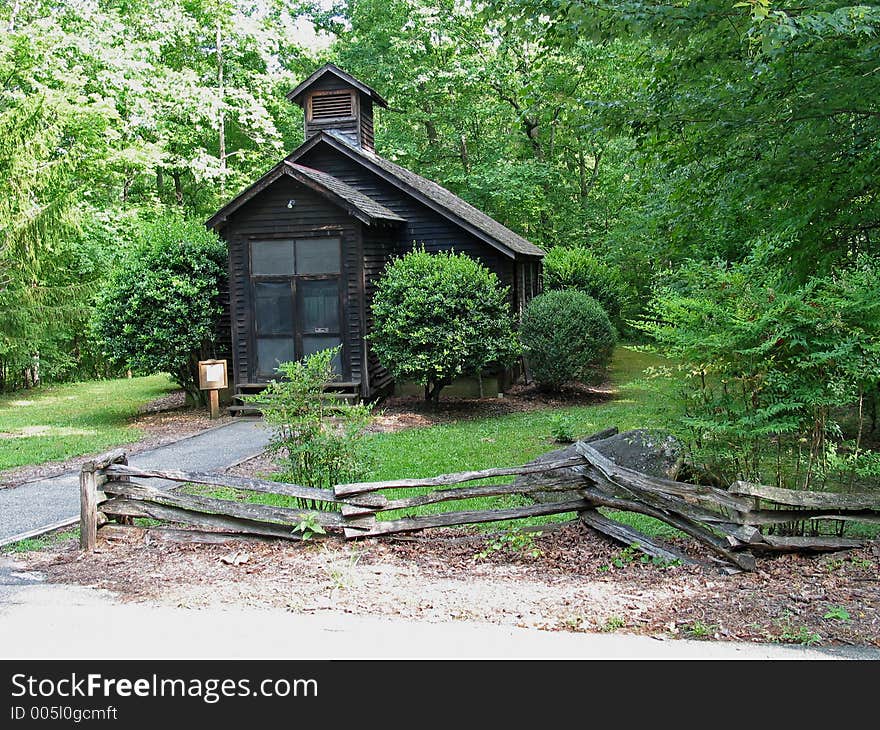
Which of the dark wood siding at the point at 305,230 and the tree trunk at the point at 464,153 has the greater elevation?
the tree trunk at the point at 464,153

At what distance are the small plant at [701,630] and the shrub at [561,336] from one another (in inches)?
474

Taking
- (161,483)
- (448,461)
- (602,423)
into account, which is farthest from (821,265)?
(161,483)

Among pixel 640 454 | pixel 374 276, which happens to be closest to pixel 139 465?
pixel 374 276

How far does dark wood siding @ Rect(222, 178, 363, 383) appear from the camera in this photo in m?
15.6

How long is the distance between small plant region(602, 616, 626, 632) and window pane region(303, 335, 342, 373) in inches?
447

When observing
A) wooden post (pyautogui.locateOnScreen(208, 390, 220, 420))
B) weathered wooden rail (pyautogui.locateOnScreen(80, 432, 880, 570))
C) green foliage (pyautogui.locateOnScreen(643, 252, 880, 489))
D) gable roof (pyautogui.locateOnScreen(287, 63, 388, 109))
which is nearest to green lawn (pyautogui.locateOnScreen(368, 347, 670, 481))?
green foliage (pyautogui.locateOnScreen(643, 252, 880, 489))

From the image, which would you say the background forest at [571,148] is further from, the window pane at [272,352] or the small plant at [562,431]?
the window pane at [272,352]

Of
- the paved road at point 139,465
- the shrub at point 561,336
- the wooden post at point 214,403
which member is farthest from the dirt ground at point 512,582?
the shrub at point 561,336

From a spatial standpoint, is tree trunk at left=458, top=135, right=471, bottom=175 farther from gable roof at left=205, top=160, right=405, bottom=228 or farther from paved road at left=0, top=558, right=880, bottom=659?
paved road at left=0, top=558, right=880, bottom=659

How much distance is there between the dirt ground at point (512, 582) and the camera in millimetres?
4934

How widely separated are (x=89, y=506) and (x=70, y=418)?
37.0ft

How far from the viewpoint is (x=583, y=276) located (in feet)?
83.2

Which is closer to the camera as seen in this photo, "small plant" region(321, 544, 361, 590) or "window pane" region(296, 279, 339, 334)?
"small plant" region(321, 544, 361, 590)

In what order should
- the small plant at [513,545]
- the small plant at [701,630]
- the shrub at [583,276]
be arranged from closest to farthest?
the small plant at [701,630] < the small plant at [513,545] < the shrub at [583,276]
